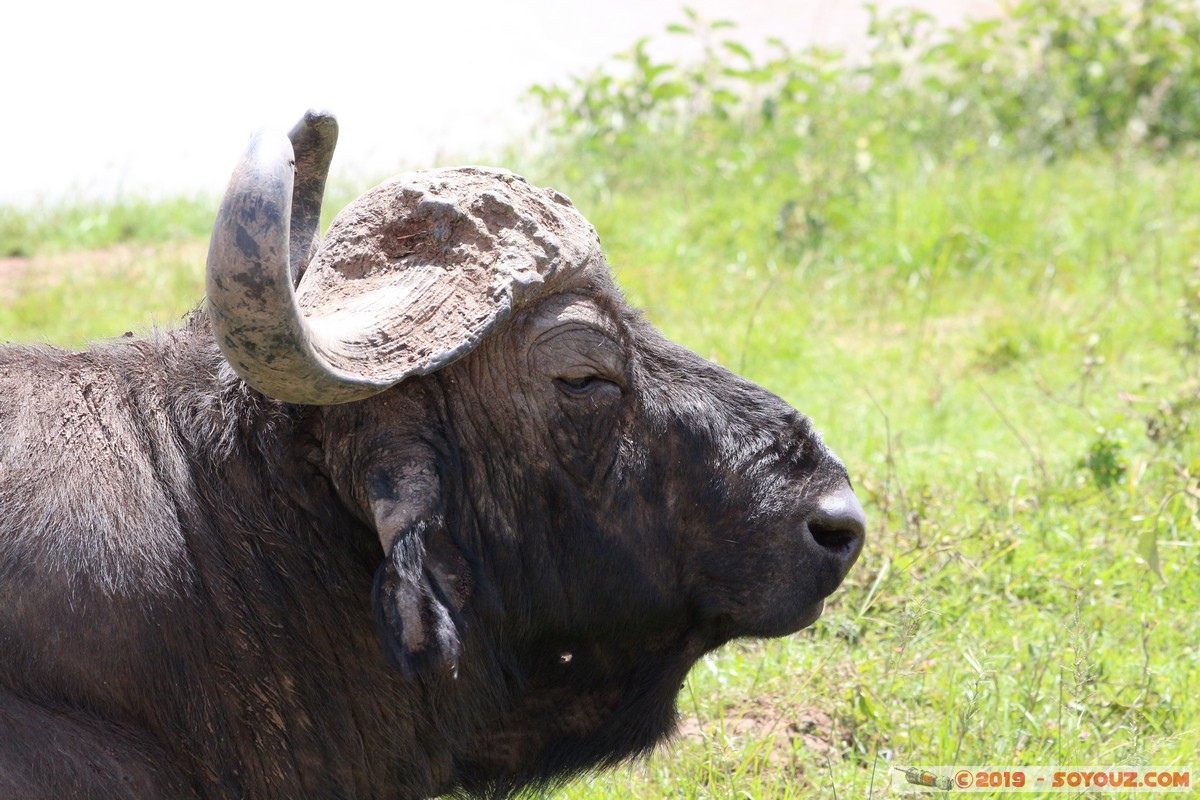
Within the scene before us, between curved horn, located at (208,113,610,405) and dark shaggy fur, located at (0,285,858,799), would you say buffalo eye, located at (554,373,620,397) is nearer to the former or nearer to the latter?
dark shaggy fur, located at (0,285,858,799)

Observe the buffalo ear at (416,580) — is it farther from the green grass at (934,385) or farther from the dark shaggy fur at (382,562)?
the green grass at (934,385)

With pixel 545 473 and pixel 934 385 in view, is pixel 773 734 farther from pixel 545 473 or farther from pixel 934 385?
pixel 934 385

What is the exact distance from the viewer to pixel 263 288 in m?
2.80

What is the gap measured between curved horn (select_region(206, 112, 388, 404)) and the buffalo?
2 cm

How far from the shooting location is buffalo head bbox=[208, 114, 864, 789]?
3334 mm

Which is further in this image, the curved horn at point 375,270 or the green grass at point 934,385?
the green grass at point 934,385

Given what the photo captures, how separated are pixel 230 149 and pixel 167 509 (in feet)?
32.2

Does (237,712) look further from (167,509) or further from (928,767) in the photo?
(928,767)

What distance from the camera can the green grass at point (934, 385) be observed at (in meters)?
4.72

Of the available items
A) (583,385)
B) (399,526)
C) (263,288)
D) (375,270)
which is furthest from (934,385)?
(263,288)
